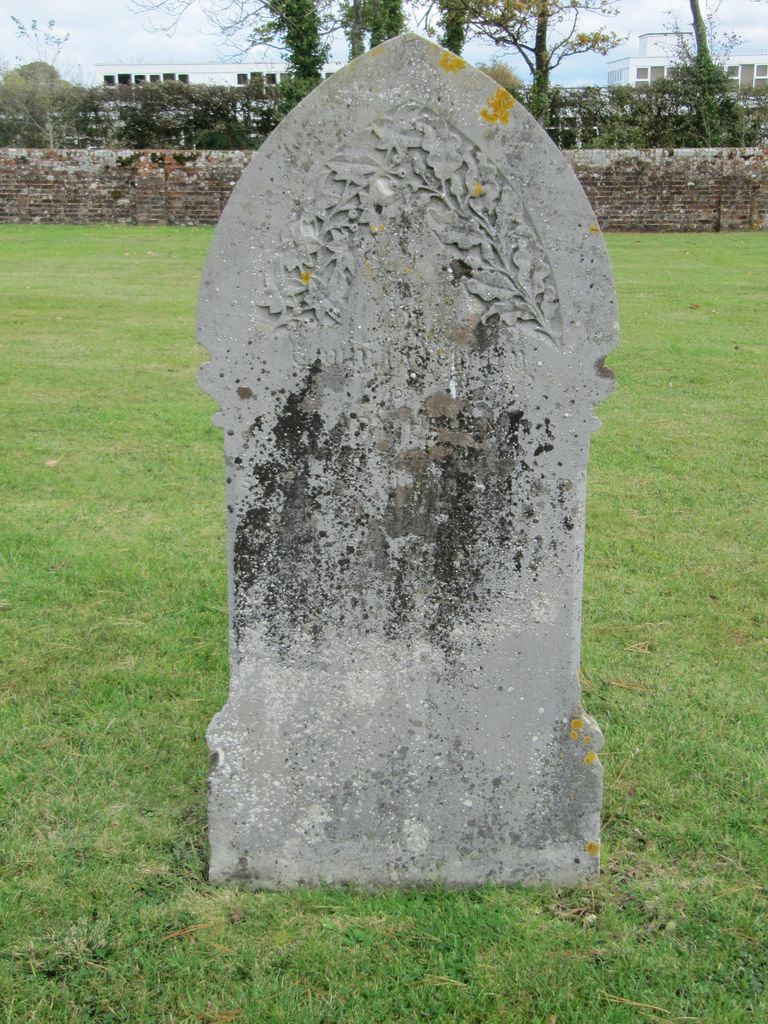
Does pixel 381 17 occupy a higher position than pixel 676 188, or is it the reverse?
pixel 381 17

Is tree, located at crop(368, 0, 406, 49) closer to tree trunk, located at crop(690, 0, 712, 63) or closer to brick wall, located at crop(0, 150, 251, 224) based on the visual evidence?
tree trunk, located at crop(690, 0, 712, 63)

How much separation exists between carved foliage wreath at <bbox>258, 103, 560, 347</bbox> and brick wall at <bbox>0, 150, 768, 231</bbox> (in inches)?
685

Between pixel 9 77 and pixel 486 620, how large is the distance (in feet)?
125

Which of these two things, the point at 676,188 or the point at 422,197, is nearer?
the point at 422,197

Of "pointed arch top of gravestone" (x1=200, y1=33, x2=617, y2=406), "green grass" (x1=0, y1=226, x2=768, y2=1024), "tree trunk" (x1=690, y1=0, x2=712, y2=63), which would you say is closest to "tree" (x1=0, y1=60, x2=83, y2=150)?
"tree trunk" (x1=690, y1=0, x2=712, y2=63)

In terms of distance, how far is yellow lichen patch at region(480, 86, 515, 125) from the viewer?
235 centimetres

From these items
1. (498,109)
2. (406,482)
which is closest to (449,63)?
(498,109)

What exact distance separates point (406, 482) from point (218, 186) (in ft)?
58.3

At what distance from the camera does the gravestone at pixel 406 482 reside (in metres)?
2.40

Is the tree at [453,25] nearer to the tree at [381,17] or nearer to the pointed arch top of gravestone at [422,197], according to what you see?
the tree at [381,17]

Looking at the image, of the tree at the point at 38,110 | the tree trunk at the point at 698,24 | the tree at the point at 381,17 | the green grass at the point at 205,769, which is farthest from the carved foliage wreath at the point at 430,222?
the tree at the point at 38,110

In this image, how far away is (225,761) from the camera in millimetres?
2703

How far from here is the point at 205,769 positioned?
3.27 m

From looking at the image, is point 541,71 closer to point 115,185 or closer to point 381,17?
point 381,17
